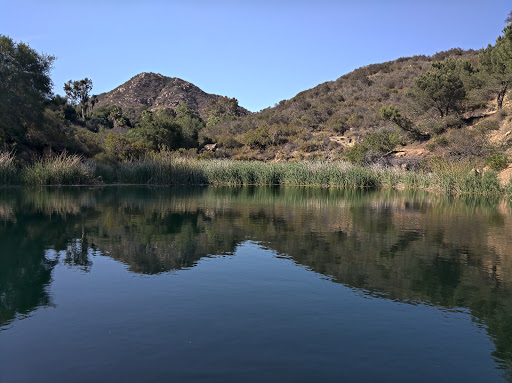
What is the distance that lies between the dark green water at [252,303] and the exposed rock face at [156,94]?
305ft

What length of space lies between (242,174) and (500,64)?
2375 centimetres

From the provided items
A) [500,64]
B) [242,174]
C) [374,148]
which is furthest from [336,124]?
[242,174]

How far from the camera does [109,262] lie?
8984 mm

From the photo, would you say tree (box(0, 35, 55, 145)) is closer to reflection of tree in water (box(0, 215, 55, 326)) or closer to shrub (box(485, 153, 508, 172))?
reflection of tree in water (box(0, 215, 55, 326))

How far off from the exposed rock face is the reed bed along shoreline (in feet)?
224

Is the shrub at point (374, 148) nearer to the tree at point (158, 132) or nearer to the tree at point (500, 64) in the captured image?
the tree at point (500, 64)

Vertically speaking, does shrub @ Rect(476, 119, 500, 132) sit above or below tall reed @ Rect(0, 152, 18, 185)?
above

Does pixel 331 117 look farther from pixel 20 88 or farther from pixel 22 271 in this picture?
pixel 22 271

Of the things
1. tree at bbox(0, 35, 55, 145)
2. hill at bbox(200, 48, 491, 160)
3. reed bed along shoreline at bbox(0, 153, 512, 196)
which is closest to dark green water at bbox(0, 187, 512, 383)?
reed bed along shoreline at bbox(0, 153, 512, 196)

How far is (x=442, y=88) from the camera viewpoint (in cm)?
4147

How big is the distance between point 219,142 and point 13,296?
5121cm

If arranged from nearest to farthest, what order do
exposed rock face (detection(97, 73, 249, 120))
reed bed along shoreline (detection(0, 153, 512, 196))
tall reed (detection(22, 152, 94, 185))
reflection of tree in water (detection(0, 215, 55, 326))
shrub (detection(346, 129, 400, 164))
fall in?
reflection of tree in water (detection(0, 215, 55, 326)) → tall reed (detection(22, 152, 94, 185)) → reed bed along shoreline (detection(0, 153, 512, 196)) → shrub (detection(346, 129, 400, 164)) → exposed rock face (detection(97, 73, 249, 120))

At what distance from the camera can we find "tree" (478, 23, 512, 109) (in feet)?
115

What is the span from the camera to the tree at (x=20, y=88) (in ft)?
102
